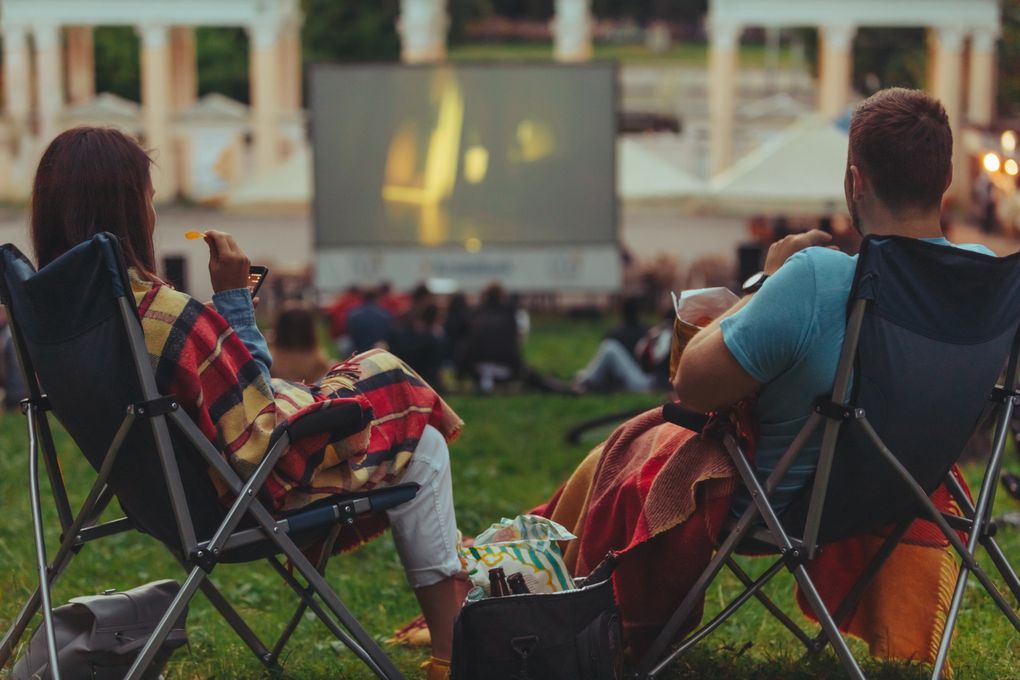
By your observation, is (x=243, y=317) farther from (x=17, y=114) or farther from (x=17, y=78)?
(x=17, y=114)

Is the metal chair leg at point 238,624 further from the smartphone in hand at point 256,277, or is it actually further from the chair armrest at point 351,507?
the smartphone in hand at point 256,277

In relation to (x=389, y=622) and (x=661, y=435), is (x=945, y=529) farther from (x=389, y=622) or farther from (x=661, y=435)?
(x=389, y=622)

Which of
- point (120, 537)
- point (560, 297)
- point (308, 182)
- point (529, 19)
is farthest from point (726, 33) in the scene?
point (529, 19)

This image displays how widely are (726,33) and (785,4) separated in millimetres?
1615

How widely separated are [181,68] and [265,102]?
4.42 metres

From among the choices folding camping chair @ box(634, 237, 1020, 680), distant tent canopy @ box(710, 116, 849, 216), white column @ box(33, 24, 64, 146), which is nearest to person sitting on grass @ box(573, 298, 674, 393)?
distant tent canopy @ box(710, 116, 849, 216)

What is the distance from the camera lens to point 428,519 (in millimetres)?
3861

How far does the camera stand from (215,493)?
3.63 m

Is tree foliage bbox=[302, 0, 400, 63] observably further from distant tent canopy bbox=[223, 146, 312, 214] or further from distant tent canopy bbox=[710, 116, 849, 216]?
distant tent canopy bbox=[710, 116, 849, 216]

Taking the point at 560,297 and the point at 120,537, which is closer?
the point at 120,537

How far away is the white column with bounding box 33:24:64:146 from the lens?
3628 centimetres

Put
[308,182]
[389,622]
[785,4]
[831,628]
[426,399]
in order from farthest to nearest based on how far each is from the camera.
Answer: [785,4] < [308,182] < [389,622] < [426,399] < [831,628]

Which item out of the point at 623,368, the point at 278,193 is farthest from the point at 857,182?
the point at 278,193

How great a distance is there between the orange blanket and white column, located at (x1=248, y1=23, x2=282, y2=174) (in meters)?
33.0
